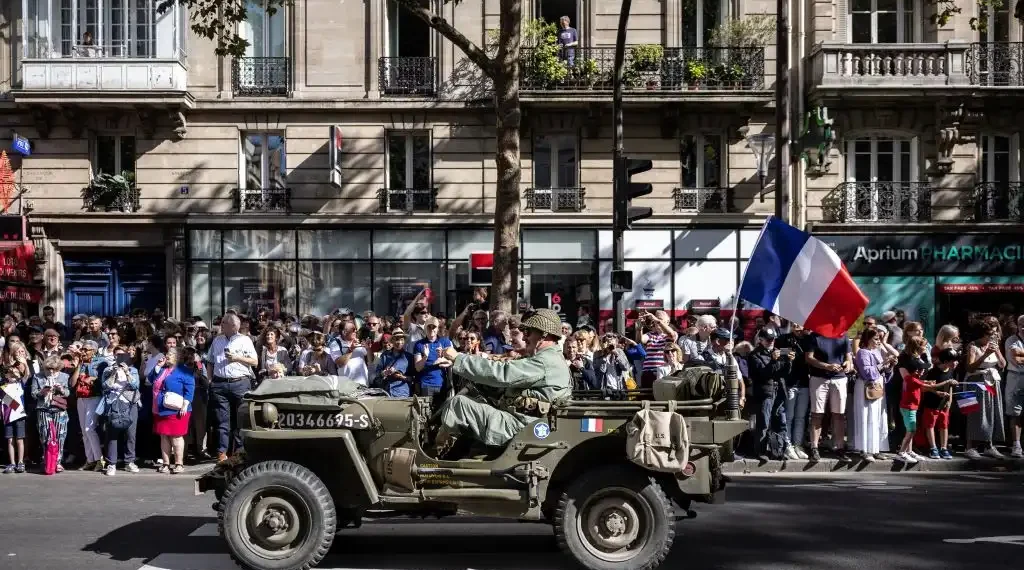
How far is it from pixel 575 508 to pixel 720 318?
17.1 metres

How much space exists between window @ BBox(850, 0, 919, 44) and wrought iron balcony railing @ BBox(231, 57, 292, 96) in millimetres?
13677

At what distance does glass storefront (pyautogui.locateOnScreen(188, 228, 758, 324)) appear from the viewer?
2409 centimetres

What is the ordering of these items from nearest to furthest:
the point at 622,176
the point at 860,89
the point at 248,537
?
the point at 248,537 < the point at 622,176 < the point at 860,89

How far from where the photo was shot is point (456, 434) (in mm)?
7305

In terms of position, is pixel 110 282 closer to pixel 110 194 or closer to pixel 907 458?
pixel 110 194

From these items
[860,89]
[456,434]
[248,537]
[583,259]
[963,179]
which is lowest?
[248,537]

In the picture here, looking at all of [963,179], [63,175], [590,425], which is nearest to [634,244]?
[963,179]

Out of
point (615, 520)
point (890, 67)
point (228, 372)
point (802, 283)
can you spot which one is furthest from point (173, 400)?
point (890, 67)

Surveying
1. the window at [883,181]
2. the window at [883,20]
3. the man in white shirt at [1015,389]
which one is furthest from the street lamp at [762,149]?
the man in white shirt at [1015,389]

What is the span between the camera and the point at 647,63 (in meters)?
23.6

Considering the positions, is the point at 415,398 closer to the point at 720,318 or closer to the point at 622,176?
the point at 622,176

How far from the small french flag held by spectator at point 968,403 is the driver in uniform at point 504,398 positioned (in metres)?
7.98

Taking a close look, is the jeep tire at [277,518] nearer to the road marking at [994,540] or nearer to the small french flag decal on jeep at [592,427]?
the small french flag decal on jeep at [592,427]

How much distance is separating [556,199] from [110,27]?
11137 millimetres
